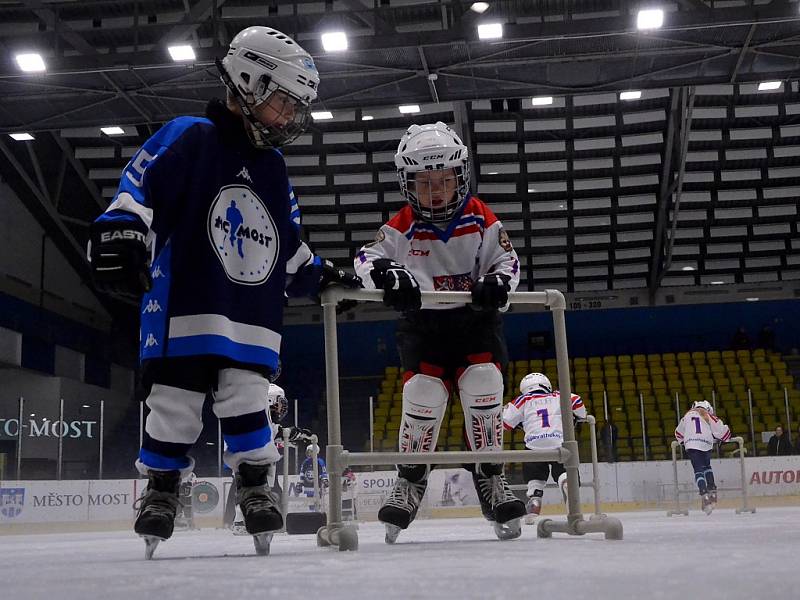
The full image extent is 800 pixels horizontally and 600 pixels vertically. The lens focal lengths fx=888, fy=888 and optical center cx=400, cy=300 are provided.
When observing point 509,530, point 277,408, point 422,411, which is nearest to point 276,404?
point 277,408

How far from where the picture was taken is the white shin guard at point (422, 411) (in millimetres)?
2994

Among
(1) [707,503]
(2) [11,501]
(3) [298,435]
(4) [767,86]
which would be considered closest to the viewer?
(3) [298,435]

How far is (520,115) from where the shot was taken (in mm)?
13461

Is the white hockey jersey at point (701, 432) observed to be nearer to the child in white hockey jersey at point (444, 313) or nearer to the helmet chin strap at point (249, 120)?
the child in white hockey jersey at point (444, 313)

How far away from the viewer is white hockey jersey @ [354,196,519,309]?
3049mm

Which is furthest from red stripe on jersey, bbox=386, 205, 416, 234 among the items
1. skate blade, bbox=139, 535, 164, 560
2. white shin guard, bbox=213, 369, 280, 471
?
skate blade, bbox=139, 535, 164, 560

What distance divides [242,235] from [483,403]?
3.46 feet

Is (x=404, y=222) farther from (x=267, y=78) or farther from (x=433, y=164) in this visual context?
(x=267, y=78)

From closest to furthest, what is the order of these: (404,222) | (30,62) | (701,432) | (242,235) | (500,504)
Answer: (242,235), (500,504), (404,222), (701,432), (30,62)

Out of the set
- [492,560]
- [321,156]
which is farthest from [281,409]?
[321,156]

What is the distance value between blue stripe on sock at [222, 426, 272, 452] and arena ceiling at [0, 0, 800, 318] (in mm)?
7219

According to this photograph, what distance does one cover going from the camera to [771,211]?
15469mm

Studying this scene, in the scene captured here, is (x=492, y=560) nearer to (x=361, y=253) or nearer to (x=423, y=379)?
(x=423, y=379)

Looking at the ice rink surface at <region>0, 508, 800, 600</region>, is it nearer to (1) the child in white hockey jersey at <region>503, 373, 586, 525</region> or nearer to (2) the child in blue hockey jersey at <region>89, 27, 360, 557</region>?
(2) the child in blue hockey jersey at <region>89, 27, 360, 557</region>
